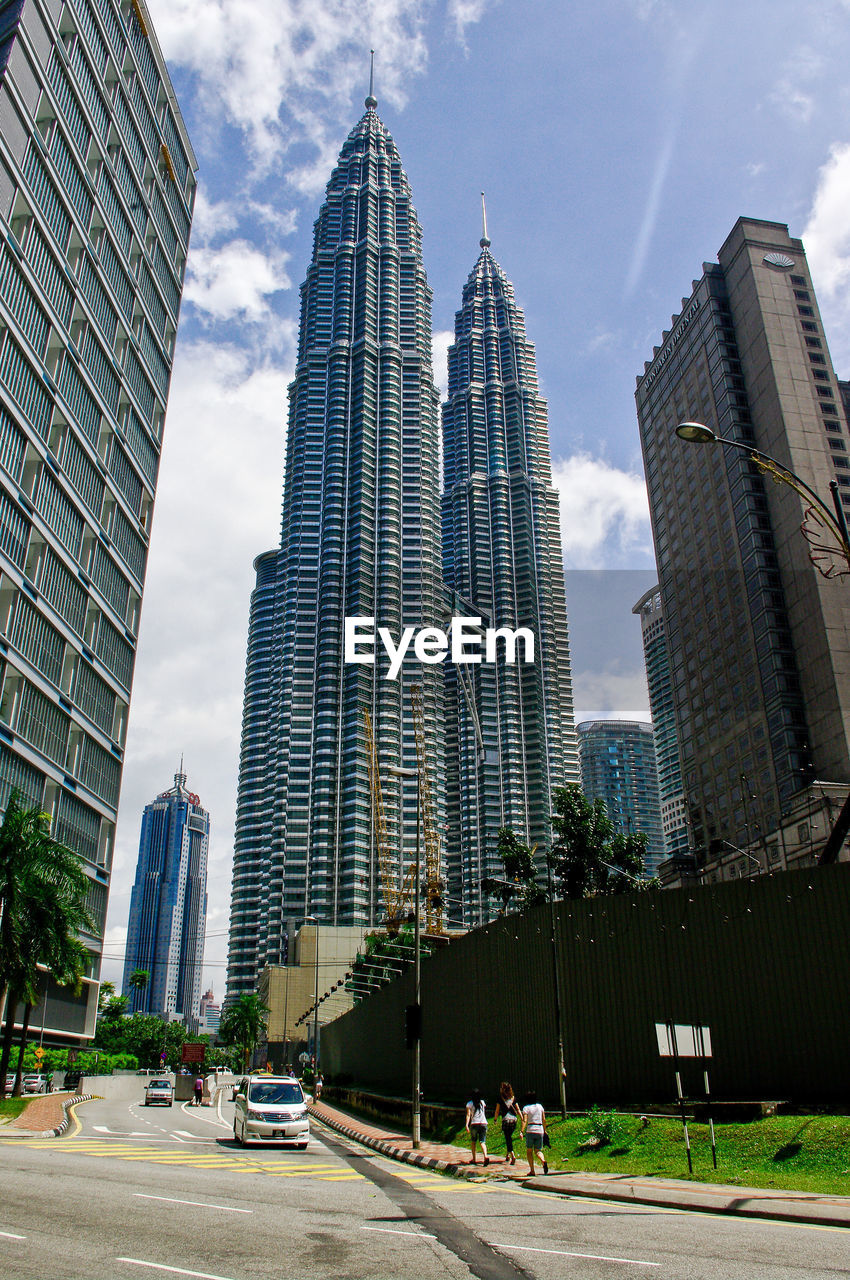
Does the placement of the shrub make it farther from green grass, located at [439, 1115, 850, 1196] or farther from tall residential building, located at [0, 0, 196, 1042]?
tall residential building, located at [0, 0, 196, 1042]

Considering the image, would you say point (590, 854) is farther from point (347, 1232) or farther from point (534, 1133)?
point (347, 1232)

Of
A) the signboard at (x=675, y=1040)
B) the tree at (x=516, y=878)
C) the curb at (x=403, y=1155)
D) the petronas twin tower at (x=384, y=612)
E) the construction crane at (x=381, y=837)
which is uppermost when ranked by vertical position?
the petronas twin tower at (x=384, y=612)

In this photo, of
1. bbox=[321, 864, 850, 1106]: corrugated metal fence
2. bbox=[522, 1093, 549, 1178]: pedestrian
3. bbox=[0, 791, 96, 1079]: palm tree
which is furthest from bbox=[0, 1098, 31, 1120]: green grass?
bbox=[522, 1093, 549, 1178]: pedestrian

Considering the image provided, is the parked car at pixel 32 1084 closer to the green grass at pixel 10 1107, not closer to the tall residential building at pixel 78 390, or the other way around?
the tall residential building at pixel 78 390

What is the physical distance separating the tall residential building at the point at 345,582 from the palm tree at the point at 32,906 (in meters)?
113

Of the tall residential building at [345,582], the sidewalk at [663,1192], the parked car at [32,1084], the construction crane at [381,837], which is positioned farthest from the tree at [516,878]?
the construction crane at [381,837]

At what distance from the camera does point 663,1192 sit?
47.9ft

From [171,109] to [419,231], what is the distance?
455 ft

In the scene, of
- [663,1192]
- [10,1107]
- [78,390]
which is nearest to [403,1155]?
[663,1192]

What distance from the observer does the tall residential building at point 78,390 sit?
45.5 m

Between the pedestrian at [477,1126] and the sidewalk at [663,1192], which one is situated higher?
the pedestrian at [477,1126]

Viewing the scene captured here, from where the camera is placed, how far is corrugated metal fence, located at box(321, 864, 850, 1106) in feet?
66.7

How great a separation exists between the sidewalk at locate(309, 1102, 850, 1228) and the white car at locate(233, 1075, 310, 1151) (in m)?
2.67

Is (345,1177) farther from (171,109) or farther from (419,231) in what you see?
(419,231)
